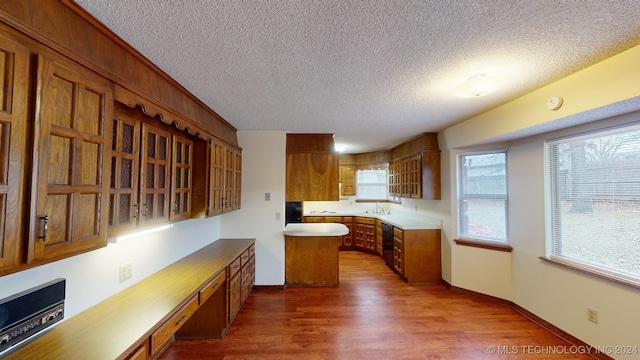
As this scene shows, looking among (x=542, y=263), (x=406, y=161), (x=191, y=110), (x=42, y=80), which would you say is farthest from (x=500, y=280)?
(x=42, y=80)

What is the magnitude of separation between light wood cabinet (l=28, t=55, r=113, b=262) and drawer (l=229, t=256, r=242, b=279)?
1531mm

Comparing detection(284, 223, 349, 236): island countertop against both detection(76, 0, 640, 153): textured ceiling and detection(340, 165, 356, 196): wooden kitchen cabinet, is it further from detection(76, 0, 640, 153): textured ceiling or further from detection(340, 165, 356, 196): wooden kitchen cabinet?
detection(340, 165, 356, 196): wooden kitchen cabinet

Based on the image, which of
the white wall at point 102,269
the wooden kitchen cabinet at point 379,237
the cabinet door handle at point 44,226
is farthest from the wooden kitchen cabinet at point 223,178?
the wooden kitchen cabinet at point 379,237

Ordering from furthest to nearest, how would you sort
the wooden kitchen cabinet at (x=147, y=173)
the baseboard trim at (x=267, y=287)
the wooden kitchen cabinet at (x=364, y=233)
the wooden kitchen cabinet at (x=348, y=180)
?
the wooden kitchen cabinet at (x=348, y=180), the wooden kitchen cabinet at (x=364, y=233), the baseboard trim at (x=267, y=287), the wooden kitchen cabinet at (x=147, y=173)

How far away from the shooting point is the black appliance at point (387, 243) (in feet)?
15.4

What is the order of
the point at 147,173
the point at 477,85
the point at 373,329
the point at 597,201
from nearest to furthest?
the point at 147,173 < the point at 477,85 < the point at 597,201 < the point at 373,329

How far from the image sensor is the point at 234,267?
2.83m

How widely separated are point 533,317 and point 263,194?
377 cm

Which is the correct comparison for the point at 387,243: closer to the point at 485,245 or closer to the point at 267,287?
the point at 485,245

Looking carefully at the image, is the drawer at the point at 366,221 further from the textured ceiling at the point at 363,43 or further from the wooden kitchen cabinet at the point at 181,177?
the wooden kitchen cabinet at the point at 181,177

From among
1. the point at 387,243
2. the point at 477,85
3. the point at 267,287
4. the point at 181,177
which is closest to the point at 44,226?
the point at 181,177

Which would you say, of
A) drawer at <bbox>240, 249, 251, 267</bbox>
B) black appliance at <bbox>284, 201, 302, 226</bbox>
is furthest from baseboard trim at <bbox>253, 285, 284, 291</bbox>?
black appliance at <bbox>284, 201, 302, 226</bbox>

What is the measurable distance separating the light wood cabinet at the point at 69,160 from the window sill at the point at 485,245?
398 cm

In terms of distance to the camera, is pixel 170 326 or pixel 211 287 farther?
pixel 211 287
